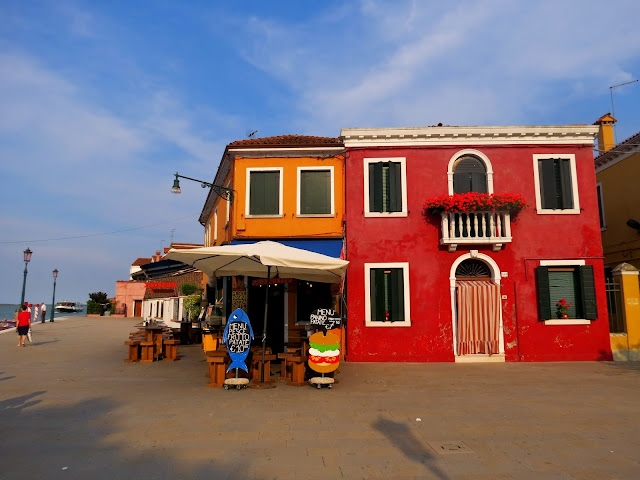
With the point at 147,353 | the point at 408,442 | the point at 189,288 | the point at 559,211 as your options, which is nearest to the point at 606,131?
the point at 559,211

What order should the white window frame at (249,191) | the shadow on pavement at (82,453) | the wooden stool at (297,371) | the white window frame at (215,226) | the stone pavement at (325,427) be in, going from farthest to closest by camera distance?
the white window frame at (215,226)
the white window frame at (249,191)
the wooden stool at (297,371)
the stone pavement at (325,427)
the shadow on pavement at (82,453)

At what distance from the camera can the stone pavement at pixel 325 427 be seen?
4492 millimetres

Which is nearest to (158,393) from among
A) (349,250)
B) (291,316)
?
(291,316)

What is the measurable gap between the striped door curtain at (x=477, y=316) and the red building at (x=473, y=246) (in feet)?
0.09

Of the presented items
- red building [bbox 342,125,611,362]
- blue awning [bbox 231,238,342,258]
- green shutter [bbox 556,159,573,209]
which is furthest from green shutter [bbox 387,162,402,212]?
green shutter [bbox 556,159,573,209]

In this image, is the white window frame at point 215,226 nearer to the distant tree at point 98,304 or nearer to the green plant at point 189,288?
the green plant at point 189,288

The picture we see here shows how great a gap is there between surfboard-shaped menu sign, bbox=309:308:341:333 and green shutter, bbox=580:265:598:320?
7009 millimetres

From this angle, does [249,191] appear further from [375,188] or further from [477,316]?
[477,316]

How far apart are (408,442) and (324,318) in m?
5.50

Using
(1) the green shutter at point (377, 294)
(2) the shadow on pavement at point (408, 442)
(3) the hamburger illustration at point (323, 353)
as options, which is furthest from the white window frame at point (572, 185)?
(2) the shadow on pavement at point (408, 442)

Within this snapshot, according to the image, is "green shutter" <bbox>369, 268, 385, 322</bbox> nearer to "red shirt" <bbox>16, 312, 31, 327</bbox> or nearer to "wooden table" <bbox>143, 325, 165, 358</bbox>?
"wooden table" <bbox>143, 325, 165, 358</bbox>

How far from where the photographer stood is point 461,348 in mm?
12281

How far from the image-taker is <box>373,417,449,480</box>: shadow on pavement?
4656 millimetres

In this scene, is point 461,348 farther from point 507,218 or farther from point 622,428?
point 622,428
